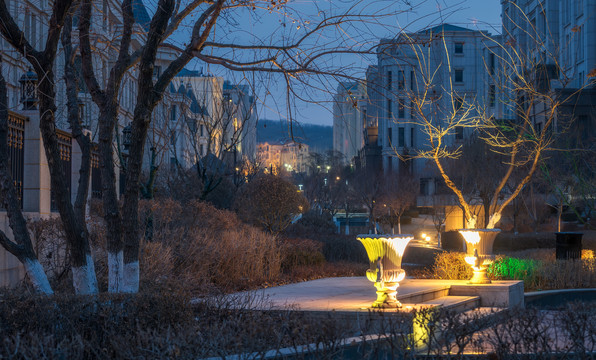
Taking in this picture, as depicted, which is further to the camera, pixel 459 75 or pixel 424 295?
pixel 459 75

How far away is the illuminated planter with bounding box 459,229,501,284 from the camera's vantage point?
14.6 m

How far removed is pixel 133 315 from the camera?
6184mm

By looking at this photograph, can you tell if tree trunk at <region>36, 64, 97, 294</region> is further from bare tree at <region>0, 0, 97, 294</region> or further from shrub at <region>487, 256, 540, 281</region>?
shrub at <region>487, 256, 540, 281</region>

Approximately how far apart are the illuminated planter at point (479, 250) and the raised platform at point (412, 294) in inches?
16.1

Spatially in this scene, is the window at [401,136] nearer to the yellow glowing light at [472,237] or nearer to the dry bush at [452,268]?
the dry bush at [452,268]

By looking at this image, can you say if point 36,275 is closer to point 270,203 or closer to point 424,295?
point 424,295

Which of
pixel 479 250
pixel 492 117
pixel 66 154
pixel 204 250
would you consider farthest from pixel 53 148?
pixel 492 117

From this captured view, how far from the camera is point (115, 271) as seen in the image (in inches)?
317

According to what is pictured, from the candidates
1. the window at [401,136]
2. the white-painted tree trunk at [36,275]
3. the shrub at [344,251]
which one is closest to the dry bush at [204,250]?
the white-painted tree trunk at [36,275]

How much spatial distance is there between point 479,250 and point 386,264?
4819 millimetres

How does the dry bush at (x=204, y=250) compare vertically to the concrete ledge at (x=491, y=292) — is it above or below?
above

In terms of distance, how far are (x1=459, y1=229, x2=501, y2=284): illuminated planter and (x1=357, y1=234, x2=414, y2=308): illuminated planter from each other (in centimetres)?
427

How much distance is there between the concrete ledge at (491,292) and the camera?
13586mm

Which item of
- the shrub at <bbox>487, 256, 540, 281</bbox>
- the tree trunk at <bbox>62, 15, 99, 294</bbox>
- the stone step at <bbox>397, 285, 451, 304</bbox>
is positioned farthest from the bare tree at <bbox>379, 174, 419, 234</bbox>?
the tree trunk at <bbox>62, 15, 99, 294</bbox>
